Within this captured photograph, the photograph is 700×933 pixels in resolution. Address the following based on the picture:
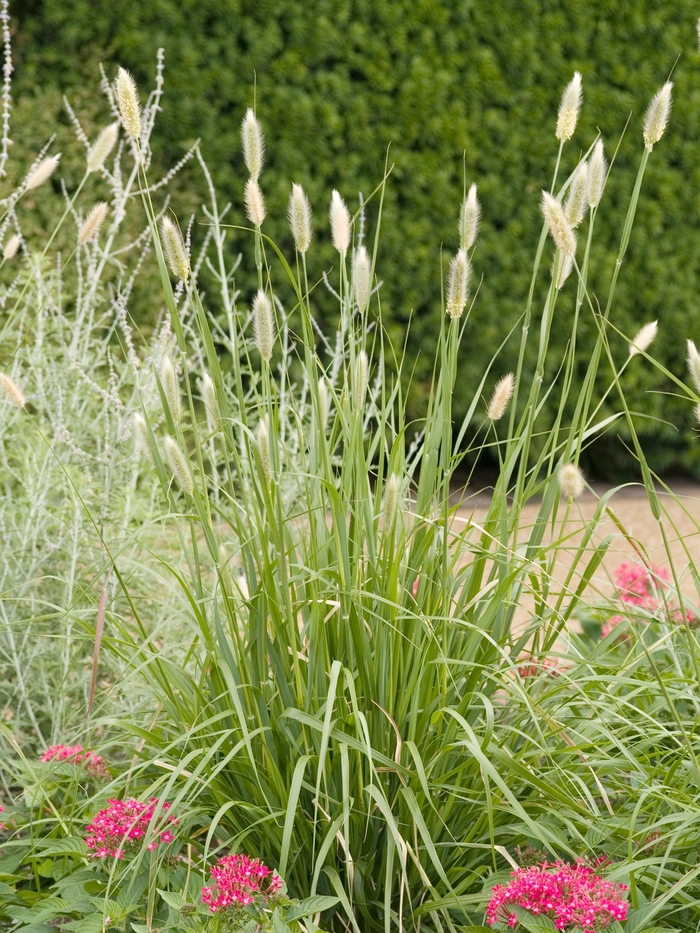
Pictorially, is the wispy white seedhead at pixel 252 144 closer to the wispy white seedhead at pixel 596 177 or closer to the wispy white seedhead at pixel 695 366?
the wispy white seedhead at pixel 596 177

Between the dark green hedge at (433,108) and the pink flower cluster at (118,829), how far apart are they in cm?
364

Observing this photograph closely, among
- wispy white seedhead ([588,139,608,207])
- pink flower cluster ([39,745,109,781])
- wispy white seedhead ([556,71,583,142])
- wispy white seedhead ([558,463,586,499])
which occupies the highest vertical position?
wispy white seedhead ([556,71,583,142])

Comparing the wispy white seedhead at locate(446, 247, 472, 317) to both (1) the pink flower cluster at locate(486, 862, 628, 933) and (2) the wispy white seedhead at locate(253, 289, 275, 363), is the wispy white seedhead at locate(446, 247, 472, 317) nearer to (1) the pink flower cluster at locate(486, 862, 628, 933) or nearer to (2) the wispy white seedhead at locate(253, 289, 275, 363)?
(2) the wispy white seedhead at locate(253, 289, 275, 363)

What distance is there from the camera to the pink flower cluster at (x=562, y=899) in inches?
61.5

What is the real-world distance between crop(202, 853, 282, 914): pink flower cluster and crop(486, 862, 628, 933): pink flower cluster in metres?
0.34

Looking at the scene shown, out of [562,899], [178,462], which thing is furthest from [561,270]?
[562,899]

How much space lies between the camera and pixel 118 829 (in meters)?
1.75

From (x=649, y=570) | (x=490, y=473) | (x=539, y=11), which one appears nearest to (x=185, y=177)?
(x=539, y=11)

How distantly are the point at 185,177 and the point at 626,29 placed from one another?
2599 mm

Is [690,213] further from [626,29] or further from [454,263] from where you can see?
[454,263]

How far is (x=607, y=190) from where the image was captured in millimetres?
6012

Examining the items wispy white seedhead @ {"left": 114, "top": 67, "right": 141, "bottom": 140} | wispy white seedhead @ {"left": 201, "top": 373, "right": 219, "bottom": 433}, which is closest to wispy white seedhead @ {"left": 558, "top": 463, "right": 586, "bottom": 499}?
wispy white seedhead @ {"left": 201, "top": 373, "right": 219, "bottom": 433}

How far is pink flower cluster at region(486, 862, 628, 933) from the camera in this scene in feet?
5.13

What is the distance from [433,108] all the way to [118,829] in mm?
4554
